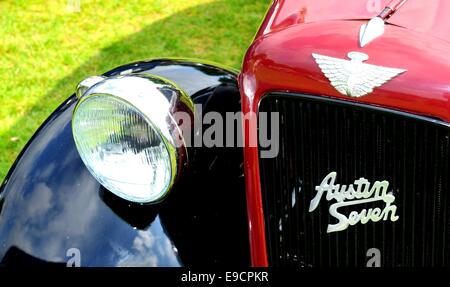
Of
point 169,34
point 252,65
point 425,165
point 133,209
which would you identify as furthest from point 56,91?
point 425,165

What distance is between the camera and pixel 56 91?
410 cm

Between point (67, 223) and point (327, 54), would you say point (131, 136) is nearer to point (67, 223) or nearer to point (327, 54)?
point (67, 223)

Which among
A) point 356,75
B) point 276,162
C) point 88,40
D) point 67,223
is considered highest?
point 356,75

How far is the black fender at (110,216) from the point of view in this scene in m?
1.83

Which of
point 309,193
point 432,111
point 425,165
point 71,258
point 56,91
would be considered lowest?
point 56,91

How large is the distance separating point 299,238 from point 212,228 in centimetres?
30

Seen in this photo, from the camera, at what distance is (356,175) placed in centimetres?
160

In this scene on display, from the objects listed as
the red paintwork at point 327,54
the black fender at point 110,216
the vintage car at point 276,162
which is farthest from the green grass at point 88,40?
the red paintwork at point 327,54

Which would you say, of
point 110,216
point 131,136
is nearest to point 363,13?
point 131,136

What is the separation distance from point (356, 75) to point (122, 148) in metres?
0.71

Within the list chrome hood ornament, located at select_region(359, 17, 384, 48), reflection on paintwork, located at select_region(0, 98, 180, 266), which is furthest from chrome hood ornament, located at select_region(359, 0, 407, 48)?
reflection on paintwork, located at select_region(0, 98, 180, 266)

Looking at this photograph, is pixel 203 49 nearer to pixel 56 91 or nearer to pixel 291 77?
pixel 56 91

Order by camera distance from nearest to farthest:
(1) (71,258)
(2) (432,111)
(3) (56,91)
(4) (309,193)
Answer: (2) (432,111) < (4) (309,193) < (1) (71,258) < (3) (56,91)

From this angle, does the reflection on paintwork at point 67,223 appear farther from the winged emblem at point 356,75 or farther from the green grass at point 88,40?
the green grass at point 88,40
